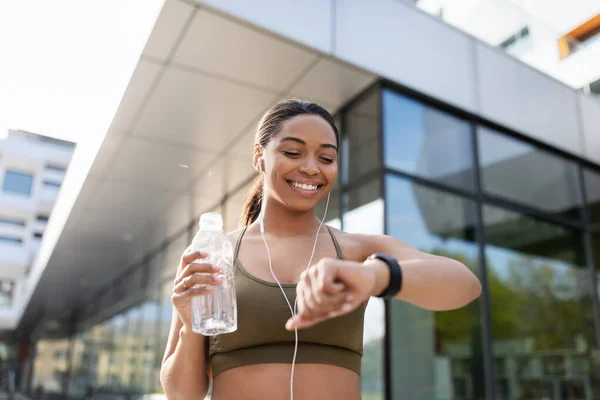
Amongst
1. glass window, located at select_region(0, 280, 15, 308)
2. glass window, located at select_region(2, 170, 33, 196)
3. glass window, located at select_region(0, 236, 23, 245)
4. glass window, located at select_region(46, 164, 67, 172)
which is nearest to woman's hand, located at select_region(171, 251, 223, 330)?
glass window, located at select_region(46, 164, 67, 172)

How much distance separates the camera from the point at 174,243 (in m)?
8.73

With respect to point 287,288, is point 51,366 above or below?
above

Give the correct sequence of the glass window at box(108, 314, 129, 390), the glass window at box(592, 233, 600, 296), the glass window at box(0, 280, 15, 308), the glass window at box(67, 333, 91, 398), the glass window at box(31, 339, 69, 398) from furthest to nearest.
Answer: the glass window at box(0, 280, 15, 308) < the glass window at box(31, 339, 69, 398) < the glass window at box(67, 333, 91, 398) < the glass window at box(108, 314, 129, 390) < the glass window at box(592, 233, 600, 296)

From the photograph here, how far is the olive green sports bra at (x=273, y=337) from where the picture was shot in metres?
1.12

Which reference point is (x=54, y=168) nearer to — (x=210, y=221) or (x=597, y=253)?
(x=597, y=253)

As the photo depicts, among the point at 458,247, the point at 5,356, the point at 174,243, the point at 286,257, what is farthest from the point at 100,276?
the point at 5,356

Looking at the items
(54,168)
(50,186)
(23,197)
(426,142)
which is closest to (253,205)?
(426,142)

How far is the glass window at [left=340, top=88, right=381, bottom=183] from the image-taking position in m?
4.48

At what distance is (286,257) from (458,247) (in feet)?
13.0

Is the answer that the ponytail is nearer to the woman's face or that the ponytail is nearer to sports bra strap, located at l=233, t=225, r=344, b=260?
sports bra strap, located at l=233, t=225, r=344, b=260

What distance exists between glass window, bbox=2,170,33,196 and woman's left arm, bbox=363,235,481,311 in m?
27.0

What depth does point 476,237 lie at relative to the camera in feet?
16.5

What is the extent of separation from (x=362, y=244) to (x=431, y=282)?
1.06ft

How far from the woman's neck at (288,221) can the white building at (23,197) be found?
2453 centimetres
